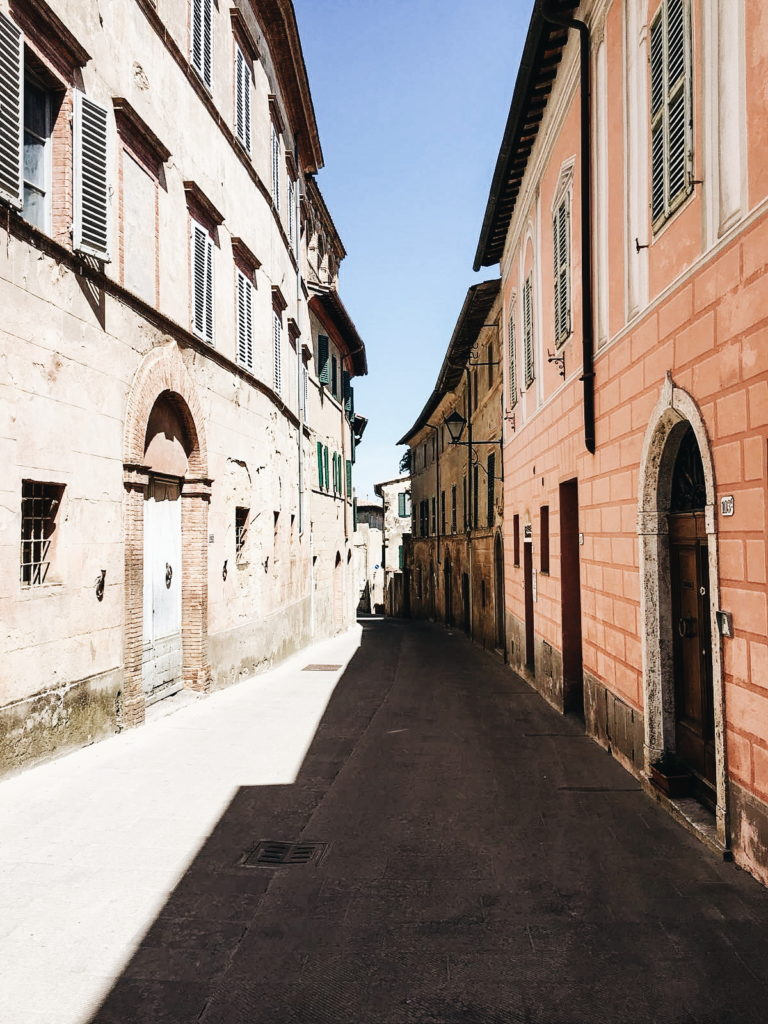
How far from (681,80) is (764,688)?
433cm

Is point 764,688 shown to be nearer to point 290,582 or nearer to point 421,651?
point 290,582

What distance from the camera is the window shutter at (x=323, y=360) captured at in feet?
74.5

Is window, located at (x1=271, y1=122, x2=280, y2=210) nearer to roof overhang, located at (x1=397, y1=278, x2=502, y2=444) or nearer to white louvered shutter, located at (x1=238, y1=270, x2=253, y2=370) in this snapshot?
white louvered shutter, located at (x1=238, y1=270, x2=253, y2=370)

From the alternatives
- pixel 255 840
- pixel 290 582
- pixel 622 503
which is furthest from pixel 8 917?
pixel 290 582

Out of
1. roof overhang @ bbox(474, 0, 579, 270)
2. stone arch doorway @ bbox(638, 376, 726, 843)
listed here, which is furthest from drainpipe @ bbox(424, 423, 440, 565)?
stone arch doorway @ bbox(638, 376, 726, 843)

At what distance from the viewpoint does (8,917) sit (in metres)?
4.16

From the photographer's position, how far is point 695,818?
→ 548cm

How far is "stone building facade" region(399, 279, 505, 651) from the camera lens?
18.4 meters

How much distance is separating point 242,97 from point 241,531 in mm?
7621

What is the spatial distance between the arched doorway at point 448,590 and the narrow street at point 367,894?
2073 centimetres

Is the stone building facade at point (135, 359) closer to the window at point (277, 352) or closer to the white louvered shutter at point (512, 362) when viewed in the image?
the window at point (277, 352)

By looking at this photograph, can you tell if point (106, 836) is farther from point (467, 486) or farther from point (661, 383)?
point (467, 486)

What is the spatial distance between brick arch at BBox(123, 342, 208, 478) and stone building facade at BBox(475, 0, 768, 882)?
16.6 feet

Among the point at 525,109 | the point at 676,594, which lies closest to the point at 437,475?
the point at 525,109
